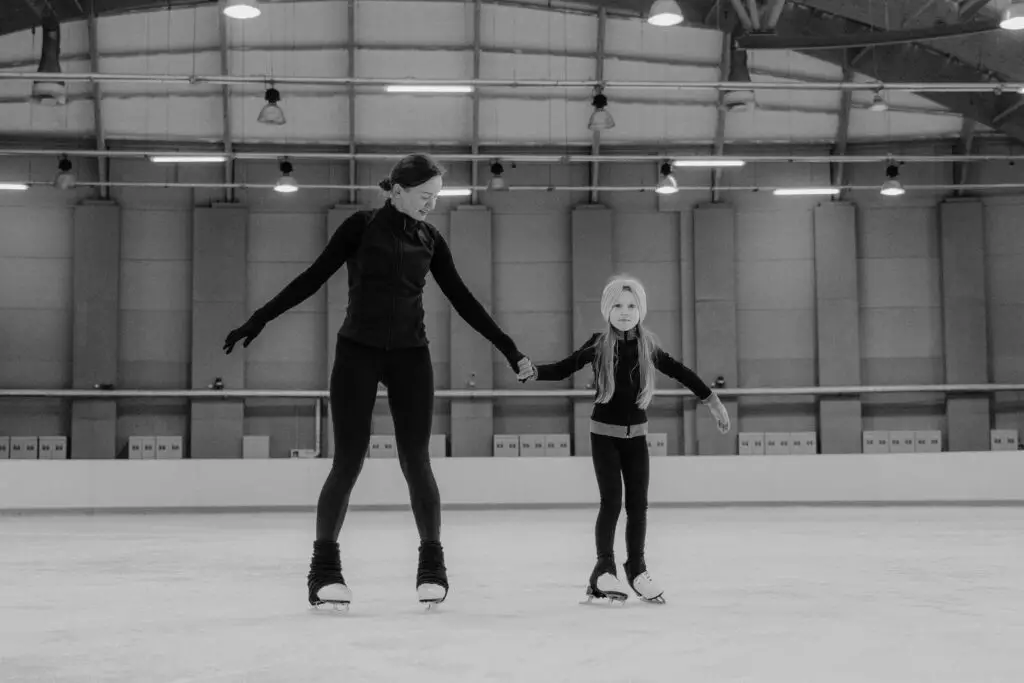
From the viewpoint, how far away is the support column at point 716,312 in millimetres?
20906

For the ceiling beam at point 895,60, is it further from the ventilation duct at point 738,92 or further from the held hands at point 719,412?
the held hands at point 719,412

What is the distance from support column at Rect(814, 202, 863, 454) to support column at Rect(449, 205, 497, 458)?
6.50 m

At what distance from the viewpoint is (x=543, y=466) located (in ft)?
44.3

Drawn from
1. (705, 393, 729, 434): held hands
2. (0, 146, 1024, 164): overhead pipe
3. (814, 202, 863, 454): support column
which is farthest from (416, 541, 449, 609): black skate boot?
(814, 202, 863, 454): support column

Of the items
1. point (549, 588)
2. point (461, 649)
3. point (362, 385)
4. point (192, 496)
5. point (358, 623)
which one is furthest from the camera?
point (192, 496)

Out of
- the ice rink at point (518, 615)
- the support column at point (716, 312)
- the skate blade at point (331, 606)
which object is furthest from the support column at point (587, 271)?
the skate blade at point (331, 606)

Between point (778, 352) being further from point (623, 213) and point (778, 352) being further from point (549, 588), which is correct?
point (549, 588)

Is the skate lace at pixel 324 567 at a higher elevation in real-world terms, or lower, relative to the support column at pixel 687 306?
lower

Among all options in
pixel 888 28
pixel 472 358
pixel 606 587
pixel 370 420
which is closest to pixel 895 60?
pixel 888 28

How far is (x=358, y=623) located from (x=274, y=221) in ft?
60.2

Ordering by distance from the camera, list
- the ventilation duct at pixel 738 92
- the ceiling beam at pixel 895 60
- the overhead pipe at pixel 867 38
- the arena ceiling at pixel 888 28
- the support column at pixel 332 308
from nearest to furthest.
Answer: the overhead pipe at pixel 867 38
the arena ceiling at pixel 888 28
the ventilation duct at pixel 738 92
the ceiling beam at pixel 895 60
the support column at pixel 332 308

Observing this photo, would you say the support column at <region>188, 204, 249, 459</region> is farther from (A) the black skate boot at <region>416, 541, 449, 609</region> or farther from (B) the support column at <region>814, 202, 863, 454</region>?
(A) the black skate boot at <region>416, 541, 449, 609</region>

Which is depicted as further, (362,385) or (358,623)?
(362,385)

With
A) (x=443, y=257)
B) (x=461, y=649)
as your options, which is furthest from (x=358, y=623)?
(x=443, y=257)
